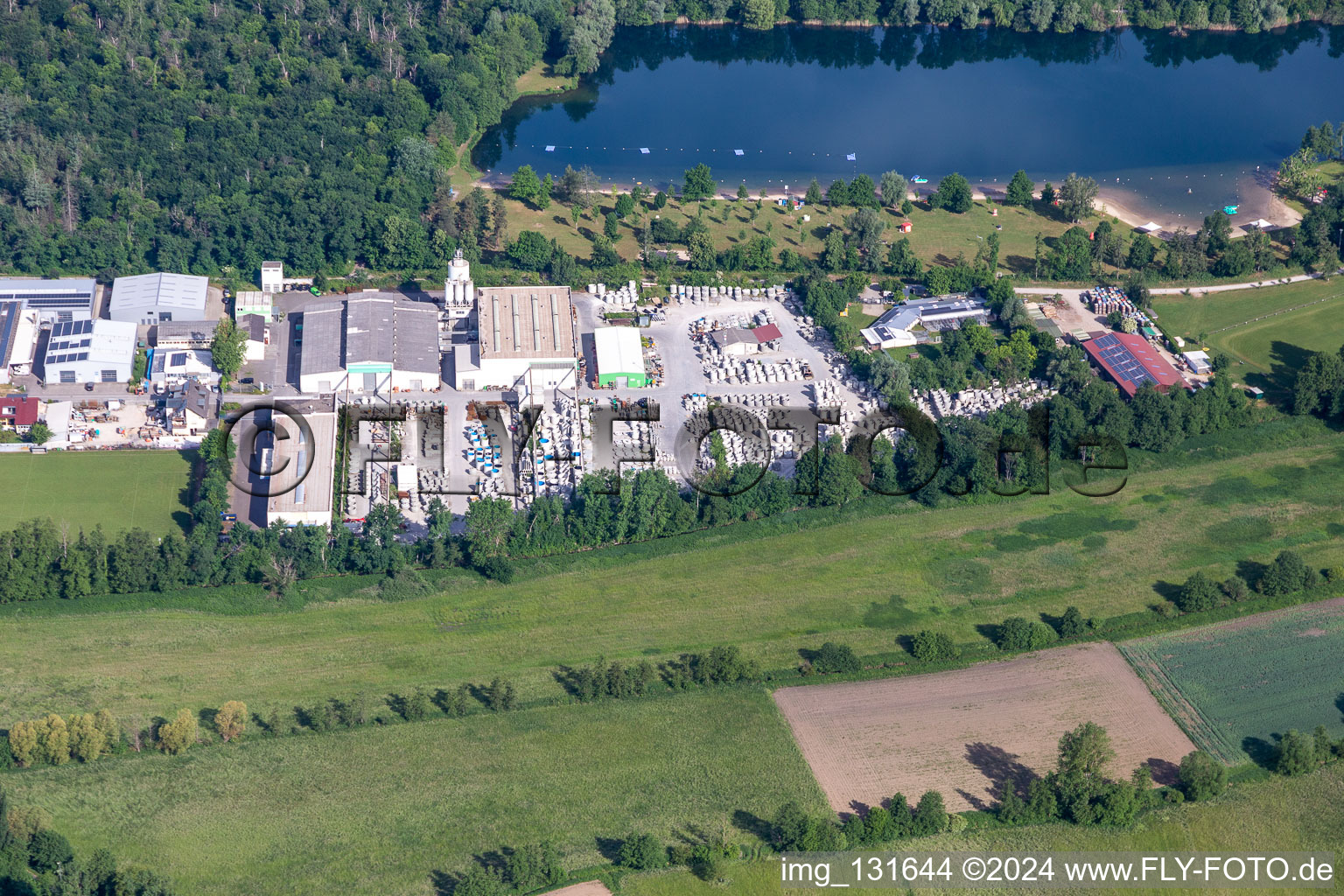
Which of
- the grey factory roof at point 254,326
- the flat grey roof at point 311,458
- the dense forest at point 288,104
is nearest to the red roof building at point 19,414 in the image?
the grey factory roof at point 254,326

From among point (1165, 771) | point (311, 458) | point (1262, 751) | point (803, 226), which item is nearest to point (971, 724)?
point (1165, 771)

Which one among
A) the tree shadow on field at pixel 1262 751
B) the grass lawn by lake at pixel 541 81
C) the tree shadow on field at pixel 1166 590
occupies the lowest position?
the tree shadow on field at pixel 1262 751

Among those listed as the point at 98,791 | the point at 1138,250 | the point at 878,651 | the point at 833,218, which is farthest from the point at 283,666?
the point at 1138,250

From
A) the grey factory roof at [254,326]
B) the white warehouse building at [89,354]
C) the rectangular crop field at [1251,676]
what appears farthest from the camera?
the grey factory roof at [254,326]

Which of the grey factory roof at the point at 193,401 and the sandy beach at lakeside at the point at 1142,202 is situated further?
the sandy beach at lakeside at the point at 1142,202

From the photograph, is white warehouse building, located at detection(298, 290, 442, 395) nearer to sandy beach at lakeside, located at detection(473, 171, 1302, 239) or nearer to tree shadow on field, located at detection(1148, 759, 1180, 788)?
sandy beach at lakeside, located at detection(473, 171, 1302, 239)

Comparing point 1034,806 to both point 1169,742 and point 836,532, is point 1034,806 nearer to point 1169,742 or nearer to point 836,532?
point 1169,742

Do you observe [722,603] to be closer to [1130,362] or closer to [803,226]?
[1130,362]

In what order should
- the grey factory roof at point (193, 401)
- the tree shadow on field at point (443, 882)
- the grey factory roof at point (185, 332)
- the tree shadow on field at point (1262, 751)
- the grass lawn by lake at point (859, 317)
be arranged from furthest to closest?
the grass lawn by lake at point (859, 317) → the grey factory roof at point (185, 332) → the grey factory roof at point (193, 401) → the tree shadow on field at point (1262, 751) → the tree shadow on field at point (443, 882)

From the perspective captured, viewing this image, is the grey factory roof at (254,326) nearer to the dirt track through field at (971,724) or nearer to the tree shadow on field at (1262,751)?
the dirt track through field at (971,724)
